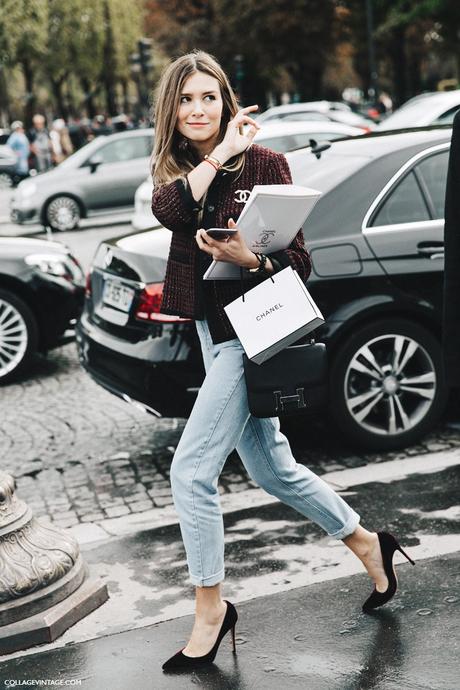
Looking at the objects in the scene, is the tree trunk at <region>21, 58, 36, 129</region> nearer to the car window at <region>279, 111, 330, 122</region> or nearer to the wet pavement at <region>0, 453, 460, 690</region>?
the car window at <region>279, 111, 330, 122</region>

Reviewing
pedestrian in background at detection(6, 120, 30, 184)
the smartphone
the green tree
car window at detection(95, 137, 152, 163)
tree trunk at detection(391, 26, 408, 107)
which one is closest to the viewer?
the smartphone

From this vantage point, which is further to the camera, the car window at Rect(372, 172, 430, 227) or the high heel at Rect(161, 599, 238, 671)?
the car window at Rect(372, 172, 430, 227)

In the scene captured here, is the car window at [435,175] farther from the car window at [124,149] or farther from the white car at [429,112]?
Result: the car window at [124,149]

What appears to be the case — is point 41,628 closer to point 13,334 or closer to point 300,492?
point 300,492

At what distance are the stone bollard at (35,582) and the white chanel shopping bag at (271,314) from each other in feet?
3.96

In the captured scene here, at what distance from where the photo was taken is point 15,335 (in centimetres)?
809

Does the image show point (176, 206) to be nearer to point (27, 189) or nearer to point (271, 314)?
point (271, 314)

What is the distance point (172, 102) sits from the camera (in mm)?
3434

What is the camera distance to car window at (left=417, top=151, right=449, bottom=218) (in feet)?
19.2

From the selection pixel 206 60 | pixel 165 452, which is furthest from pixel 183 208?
pixel 165 452

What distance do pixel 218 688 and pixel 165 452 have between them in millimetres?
2879

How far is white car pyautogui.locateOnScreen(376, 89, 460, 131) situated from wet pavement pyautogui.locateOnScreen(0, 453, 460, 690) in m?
9.22

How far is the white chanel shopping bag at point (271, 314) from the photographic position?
3.32 meters

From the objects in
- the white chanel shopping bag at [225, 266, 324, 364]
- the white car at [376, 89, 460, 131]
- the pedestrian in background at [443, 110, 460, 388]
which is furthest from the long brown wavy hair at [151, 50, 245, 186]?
the white car at [376, 89, 460, 131]
